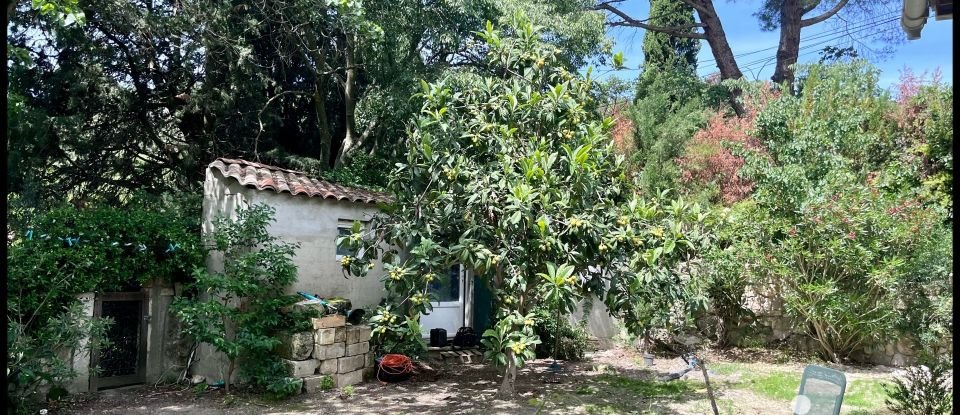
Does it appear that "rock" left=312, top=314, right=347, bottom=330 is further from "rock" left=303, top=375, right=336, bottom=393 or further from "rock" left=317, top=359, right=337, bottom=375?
"rock" left=303, top=375, right=336, bottom=393

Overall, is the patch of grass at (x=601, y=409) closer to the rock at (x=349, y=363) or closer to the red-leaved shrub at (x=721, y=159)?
the rock at (x=349, y=363)

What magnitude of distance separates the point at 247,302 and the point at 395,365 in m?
2.10

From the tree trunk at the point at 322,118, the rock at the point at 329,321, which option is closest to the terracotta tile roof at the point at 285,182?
the rock at the point at 329,321

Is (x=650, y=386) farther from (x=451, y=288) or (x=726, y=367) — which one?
(x=451, y=288)

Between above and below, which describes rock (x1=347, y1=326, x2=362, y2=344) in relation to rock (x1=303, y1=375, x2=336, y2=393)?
above

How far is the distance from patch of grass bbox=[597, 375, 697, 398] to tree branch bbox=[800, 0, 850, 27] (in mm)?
14058

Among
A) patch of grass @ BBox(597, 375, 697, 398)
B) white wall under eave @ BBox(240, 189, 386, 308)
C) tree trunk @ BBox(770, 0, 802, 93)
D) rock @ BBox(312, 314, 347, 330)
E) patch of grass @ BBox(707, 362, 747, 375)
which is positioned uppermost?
tree trunk @ BBox(770, 0, 802, 93)

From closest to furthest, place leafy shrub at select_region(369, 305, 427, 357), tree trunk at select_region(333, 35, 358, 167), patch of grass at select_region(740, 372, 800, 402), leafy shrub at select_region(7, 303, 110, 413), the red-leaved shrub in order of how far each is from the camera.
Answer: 1. leafy shrub at select_region(7, 303, 110, 413)
2. leafy shrub at select_region(369, 305, 427, 357)
3. patch of grass at select_region(740, 372, 800, 402)
4. tree trunk at select_region(333, 35, 358, 167)
5. the red-leaved shrub

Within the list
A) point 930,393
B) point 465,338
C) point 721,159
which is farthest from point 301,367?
point 721,159

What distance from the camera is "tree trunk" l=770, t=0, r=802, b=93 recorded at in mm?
18891

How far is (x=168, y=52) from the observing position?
12.5 meters

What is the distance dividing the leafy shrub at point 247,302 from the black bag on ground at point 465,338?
3.64 metres

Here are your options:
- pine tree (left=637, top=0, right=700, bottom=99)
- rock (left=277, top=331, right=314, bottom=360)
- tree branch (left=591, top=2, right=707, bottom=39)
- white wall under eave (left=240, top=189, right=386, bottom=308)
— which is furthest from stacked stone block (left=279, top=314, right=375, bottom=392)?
tree branch (left=591, top=2, right=707, bottom=39)

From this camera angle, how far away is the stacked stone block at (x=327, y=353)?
812cm
